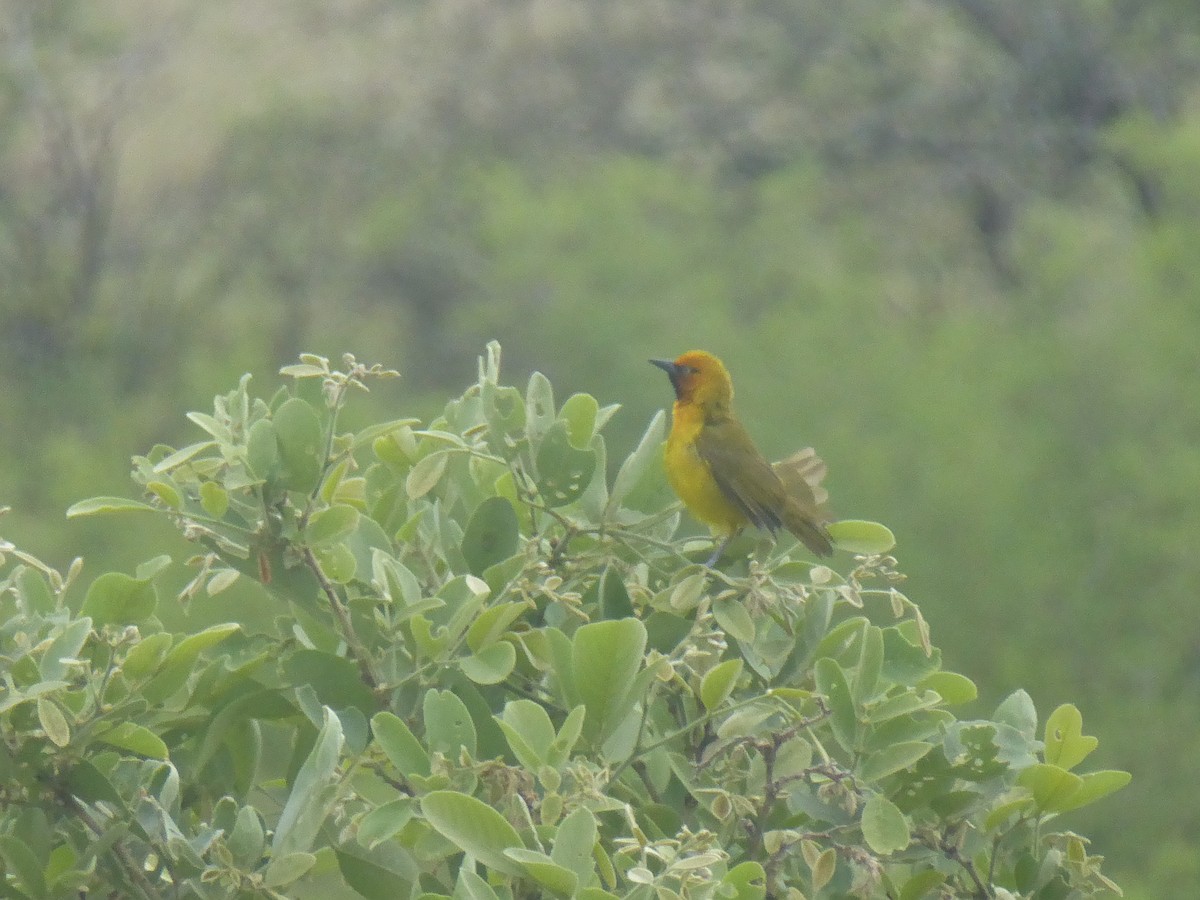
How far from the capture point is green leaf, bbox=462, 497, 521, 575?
2484 mm

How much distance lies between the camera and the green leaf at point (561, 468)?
2.43 meters

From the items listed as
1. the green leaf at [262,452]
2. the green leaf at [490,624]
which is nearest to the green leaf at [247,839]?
the green leaf at [490,624]

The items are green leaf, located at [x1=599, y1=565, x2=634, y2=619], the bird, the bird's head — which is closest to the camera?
green leaf, located at [x1=599, y1=565, x2=634, y2=619]

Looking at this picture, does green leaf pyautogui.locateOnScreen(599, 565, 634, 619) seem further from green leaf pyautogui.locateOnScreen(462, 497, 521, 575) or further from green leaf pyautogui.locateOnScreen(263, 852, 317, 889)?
green leaf pyautogui.locateOnScreen(263, 852, 317, 889)

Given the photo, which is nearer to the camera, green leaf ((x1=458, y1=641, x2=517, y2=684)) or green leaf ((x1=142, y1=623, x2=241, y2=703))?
green leaf ((x1=458, y1=641, x2=517, y2=684))

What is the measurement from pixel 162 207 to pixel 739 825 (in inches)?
1014

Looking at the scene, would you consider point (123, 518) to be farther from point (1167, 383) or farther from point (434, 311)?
point (1167, 383)

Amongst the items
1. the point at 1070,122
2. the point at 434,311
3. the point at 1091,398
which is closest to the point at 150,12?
the point at 434,311

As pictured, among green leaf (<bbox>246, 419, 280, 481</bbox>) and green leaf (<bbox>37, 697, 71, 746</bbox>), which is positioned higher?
green leaf (<bbox>246, 419, 280, 481</bbox>)

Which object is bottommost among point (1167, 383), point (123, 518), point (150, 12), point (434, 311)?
point (123, 518)

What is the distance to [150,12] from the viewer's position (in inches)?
1078

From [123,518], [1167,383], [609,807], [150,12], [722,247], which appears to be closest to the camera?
[609,807]

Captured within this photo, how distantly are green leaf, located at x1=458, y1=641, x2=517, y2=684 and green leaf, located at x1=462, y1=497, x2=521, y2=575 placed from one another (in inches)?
11.2

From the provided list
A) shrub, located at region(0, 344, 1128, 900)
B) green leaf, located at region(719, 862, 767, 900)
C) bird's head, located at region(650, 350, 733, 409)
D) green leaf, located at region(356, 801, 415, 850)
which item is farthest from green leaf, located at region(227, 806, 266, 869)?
bird's head, located at region(650, 350, 733, 409)
